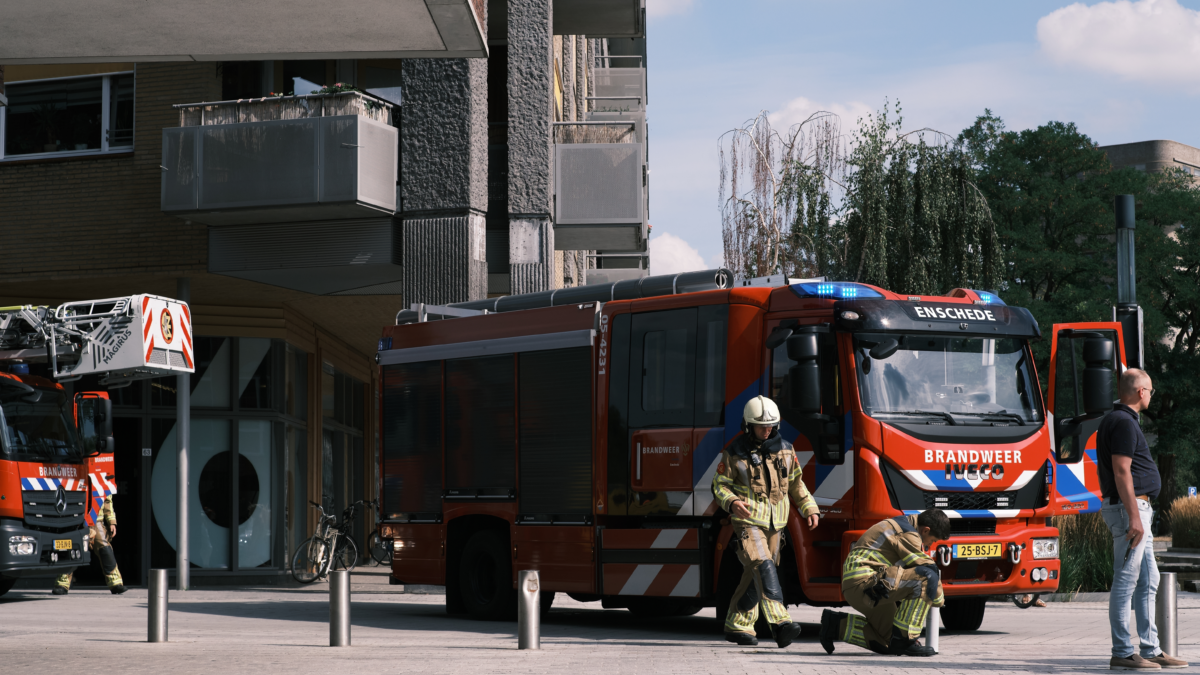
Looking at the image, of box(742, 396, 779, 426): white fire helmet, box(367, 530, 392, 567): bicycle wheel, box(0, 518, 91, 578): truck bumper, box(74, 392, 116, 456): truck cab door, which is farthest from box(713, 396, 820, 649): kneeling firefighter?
A: box(74, 392, 116, 456): truck cab door

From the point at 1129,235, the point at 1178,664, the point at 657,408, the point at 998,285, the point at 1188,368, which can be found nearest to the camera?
the point at 1178,664

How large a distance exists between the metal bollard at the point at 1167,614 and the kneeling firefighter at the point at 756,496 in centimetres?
236

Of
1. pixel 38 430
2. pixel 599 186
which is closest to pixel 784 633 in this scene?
pixel 38 430

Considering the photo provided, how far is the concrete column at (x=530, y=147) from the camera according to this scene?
2002 centimetres

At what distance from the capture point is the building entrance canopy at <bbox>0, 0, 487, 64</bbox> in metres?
7.80

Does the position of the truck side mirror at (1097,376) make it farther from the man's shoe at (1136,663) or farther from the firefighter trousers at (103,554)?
the firefighter trousers at (103,554)

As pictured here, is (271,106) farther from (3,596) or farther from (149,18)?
(149,18)

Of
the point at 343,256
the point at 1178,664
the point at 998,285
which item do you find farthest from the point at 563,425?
the point at 998,285

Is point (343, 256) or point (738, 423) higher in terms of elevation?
point (343, 256)

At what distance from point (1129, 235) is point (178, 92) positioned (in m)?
12.9

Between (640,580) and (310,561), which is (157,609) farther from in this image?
(310,561)

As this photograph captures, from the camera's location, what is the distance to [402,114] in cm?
1933

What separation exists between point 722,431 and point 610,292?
6.76ft

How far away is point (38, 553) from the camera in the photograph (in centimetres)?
1705
